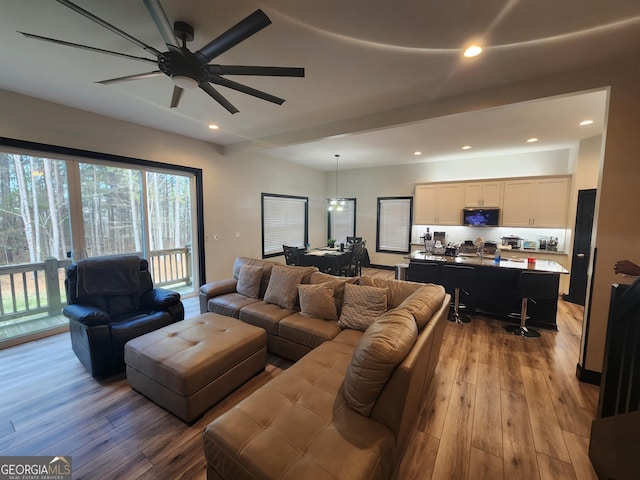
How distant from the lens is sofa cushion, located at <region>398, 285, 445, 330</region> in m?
1.87

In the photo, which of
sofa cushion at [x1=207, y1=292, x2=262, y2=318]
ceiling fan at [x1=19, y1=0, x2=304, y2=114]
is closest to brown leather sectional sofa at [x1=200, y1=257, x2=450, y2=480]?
sofa cushion at [x1=207, y1=292, x2=262, y2=318]

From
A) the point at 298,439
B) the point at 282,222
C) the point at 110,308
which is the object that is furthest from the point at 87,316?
the point at 282,222

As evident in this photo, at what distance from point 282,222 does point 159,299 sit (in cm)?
398

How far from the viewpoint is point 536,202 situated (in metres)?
5.29

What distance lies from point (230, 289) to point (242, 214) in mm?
2322

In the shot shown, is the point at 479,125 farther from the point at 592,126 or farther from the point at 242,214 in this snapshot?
the point at 242,214

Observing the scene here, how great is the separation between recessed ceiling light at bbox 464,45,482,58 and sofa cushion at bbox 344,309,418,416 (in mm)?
2213

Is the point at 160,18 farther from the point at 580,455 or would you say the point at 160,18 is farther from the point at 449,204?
the point at 449,204

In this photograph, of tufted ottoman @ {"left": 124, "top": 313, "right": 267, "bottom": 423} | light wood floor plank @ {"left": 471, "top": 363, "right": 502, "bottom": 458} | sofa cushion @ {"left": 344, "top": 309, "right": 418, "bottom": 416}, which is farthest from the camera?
tufted ottoman @ {"left": 124, "top": 313, "right": 267, "bottom": 423}

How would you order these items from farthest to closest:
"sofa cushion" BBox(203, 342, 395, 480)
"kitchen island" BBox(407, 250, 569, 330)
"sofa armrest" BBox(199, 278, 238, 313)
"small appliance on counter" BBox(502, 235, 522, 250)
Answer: "small appliance on counter" BBox(502, 235, 522, 250), "kitchen island" BBox(407, 250, 569, 330), "sofa armrest" BBox(199, 278, 238, 313), "sofa cushion" BBox(203, 342, 395, 480)

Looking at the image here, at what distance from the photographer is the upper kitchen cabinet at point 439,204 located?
6.04 metres

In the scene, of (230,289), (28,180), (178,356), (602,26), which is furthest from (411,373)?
(28,180)

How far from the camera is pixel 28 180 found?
3.19m

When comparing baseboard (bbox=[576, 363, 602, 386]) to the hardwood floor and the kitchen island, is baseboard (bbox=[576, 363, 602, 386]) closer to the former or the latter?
the hardwood floor
